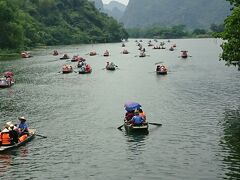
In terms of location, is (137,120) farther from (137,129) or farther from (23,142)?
(23,142)

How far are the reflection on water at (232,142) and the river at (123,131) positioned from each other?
9 cm

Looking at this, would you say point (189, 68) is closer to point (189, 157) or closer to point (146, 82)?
point (146, 82)

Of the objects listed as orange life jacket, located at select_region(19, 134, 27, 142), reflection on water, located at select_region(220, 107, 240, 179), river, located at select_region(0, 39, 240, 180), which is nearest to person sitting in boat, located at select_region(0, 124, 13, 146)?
river, located at select_region(0, 39, 240, 180)

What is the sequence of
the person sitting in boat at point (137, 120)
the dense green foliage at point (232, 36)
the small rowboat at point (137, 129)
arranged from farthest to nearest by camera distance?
the dense green foliage at point (232, 36)
the person sitting in boat at point (137, 120)
the small rowboat at point (137, 129)

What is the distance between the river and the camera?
38656mm

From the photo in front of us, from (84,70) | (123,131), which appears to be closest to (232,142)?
(123,131)

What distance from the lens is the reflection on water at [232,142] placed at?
37.7 m

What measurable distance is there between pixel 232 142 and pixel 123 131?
41.8 ft

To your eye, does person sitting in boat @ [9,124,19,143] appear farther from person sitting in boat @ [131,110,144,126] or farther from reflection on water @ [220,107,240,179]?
reflection on water @ [220,107,240,179]

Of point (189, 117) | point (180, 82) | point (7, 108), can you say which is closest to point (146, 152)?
point (189, 117)

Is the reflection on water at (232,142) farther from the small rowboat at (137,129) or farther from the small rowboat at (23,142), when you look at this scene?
the small rowboat at (23,142)

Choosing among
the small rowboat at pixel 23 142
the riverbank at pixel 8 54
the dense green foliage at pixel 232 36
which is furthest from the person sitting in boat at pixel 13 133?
the riverbank at pixel 8 54

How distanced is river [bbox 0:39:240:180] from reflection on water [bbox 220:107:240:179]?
92mm

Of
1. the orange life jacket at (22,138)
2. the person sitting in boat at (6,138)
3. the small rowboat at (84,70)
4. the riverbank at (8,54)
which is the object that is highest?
the riverbank at (8,54)
